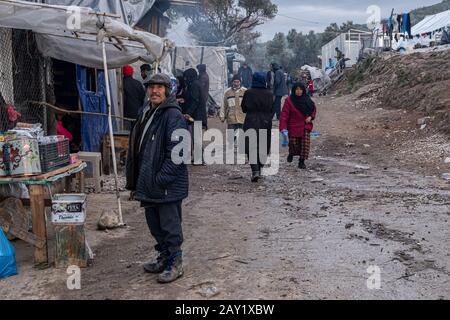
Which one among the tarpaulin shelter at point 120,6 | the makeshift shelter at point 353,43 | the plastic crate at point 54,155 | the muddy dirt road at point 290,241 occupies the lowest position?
the muddy dirt road at point 290,241

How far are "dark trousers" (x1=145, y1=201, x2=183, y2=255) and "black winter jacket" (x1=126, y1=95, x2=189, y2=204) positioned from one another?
10cm

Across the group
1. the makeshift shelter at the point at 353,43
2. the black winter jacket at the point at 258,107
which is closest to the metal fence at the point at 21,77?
the black winter jacket at the point at 258,107

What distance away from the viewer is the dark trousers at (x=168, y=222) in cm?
423

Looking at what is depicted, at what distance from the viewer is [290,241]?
5.38m

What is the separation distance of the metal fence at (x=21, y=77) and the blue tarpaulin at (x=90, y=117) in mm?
770

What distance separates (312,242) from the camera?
17.4 ft

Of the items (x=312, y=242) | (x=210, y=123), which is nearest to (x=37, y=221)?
(x=312, y=242)

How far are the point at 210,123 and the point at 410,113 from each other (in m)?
6.70

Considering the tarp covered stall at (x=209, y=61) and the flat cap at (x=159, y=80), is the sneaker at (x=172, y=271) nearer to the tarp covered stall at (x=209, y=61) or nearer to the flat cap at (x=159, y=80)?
the flat cap at (x=159, y=80)

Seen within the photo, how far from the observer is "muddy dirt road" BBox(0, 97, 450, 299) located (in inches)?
163

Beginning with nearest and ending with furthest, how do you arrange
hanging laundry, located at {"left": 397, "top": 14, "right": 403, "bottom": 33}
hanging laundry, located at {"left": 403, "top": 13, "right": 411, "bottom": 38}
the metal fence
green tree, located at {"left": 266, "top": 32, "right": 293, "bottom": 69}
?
the metal fence, hanging laundry, located at {"left": 403, "top": 13, "right": 411, "bottom": 38}, hanging laundry, located at {"left": 397, "top": 14, "right": 403, "bottom": 33}, green tree, located at {"left": 266, "top": 32, "right": 293, "bottom": 69}

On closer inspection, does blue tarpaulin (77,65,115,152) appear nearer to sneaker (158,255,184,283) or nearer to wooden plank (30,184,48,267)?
wooden plank (30,184,48,267)

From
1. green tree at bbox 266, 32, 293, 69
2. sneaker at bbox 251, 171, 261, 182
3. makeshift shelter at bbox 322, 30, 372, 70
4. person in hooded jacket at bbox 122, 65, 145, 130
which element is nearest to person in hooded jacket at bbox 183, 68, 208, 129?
person in hooded jacket at bbox 122, 65, 145, 130
